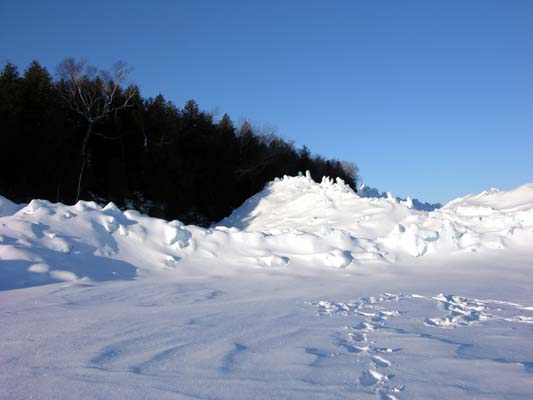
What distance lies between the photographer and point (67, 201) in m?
15.2

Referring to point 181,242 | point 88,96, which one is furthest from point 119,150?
point 181,242

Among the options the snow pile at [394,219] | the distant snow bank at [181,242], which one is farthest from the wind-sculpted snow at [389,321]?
the snow pile at [394,219]

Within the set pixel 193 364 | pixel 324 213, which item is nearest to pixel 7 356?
pixel 193 364

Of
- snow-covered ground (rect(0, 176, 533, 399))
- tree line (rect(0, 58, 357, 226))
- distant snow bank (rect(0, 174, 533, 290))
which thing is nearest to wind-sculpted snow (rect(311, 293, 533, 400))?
snow-covered ground (rect(0, 176, 533, 399))

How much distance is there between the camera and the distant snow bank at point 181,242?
5281 mm

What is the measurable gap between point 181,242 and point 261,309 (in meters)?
2.97

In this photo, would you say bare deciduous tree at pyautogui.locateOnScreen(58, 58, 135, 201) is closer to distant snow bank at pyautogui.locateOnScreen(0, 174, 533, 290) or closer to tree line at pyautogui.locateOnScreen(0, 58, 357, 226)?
tree line at pyautogui.locateOnScreen(0, 58, 357, 226)

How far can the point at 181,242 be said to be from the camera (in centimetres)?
645

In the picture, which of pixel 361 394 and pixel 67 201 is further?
pixel 67 201

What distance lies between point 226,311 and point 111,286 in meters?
1.74

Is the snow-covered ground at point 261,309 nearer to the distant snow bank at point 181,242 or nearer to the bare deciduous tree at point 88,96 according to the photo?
the distant snow bank at point 181,242

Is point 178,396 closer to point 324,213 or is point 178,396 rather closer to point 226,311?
point 226,311

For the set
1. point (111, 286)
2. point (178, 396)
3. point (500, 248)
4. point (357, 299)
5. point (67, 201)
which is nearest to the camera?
point (178, 396)

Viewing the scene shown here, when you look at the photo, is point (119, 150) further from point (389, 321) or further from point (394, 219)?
point (389, 321)
